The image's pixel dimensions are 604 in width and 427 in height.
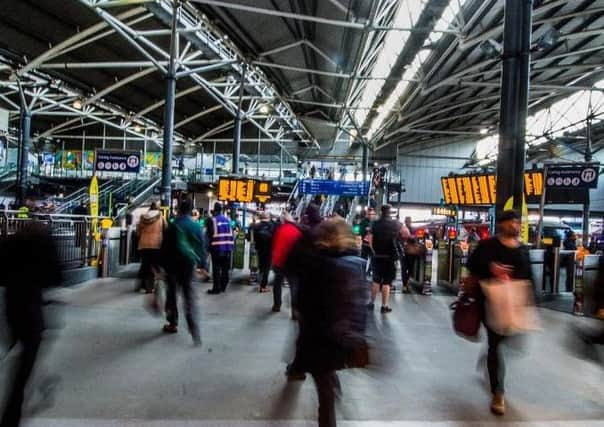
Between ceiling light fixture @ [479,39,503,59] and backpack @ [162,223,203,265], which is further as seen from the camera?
ceiling light fixture @ [479,39,503,59]

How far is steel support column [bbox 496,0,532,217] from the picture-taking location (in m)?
7.93

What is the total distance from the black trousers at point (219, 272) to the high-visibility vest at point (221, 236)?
22 centimetres

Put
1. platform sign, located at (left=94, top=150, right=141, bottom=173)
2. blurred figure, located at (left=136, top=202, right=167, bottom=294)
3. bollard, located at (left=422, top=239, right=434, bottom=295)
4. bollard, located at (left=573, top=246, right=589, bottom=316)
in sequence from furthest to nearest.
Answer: platform sign, located at (left=94, top=150, right=141, bottom=173)
bollard, located at (left=422, top=239, right=434, bottom=295)
bollard, located at (left=573, top=246, right=589, bottom=316)
blurred figure, located at (left=136, top=202, right=167, bottom=294)

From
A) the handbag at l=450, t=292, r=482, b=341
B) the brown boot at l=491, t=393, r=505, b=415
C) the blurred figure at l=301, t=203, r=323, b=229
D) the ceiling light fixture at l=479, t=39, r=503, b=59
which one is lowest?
the brown boot at l=491, t=393, r=505, b=415

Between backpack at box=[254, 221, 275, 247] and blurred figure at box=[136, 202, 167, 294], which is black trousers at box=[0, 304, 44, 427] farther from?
backpack at box=[254, 221, 275, 247]

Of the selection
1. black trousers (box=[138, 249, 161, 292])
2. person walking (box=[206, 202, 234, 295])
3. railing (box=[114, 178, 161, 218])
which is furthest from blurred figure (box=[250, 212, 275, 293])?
railing (box=[114, 178, 161, 218])

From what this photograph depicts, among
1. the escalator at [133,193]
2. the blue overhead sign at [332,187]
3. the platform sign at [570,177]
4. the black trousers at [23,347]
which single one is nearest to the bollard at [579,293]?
the platform sign at [570,177]

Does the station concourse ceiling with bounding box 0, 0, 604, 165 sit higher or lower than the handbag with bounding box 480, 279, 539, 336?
higher

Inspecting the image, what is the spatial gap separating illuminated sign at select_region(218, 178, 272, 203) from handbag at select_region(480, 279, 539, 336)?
1287 centimetres

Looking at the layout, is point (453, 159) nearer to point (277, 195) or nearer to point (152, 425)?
point (277, 195)

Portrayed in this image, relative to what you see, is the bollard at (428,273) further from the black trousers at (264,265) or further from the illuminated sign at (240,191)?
the illuminated sign at (240,191)

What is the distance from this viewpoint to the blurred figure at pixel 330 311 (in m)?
2.88

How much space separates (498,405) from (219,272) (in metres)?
6.62

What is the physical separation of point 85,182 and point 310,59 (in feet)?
74.6
